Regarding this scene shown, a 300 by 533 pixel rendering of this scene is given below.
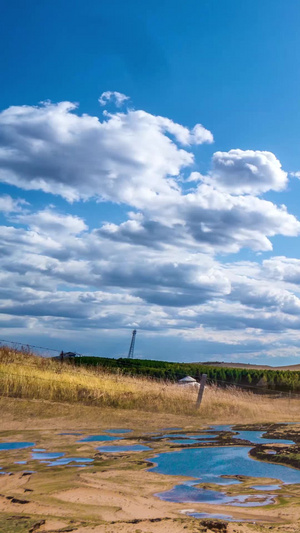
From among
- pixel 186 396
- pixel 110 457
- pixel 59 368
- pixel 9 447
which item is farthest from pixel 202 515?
pixel 59 368

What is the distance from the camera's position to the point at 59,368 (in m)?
18.9

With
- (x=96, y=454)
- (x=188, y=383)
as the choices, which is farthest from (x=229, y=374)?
(x=96, y=454)

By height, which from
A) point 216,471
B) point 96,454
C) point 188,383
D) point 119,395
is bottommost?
point 96,454

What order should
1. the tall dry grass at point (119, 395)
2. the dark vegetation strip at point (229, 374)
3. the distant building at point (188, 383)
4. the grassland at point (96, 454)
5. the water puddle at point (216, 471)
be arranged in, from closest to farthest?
the grassland at point (96, 454)
the water puddle at point (216, 471)
the tall dry grass at point (119, 395)
the distant building at point (188, 383)
the dark vegetation strip at point (229, 374)

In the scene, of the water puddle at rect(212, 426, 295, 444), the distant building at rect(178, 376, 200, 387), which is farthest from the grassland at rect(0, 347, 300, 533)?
the water puddle at rect(212, 426, 295, 444)

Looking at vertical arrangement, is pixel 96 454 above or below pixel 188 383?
below

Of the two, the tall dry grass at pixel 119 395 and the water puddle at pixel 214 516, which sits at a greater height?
the tall dry grass at pixel 119 395

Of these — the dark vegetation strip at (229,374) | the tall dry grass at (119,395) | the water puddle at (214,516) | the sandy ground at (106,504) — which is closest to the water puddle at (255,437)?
the sandy ground at (106,504)

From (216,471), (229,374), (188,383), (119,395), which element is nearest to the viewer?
(216,471)

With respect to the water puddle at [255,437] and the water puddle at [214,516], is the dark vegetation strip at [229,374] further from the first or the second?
the water puddle at [214,516]

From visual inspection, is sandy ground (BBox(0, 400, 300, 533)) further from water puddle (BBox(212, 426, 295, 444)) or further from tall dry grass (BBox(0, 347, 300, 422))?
tall dry grass (BBox(0, 347, 300, 422))

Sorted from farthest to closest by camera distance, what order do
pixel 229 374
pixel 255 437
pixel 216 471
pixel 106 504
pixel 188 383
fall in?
pixel 229 374 < pixel 188 383 < pixel 255 437 < pixel 216 471 < pixel 106 504

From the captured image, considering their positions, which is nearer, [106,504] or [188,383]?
[106,504]

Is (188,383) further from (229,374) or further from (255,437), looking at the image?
(229,374)
